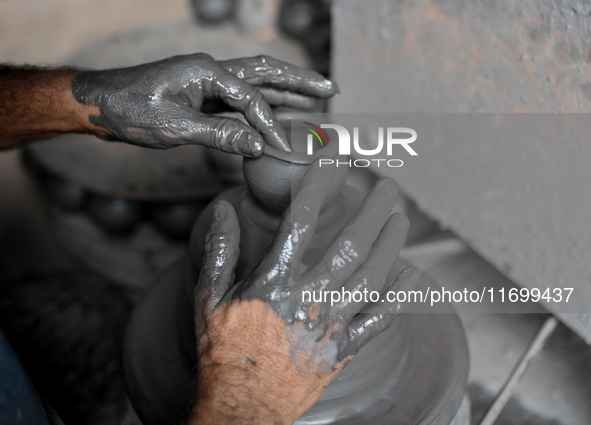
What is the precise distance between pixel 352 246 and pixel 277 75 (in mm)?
525

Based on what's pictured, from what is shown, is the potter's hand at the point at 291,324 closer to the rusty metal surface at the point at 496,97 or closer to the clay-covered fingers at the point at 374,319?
the clay-covered fingers at the point at 374,319

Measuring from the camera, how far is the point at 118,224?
2.43m

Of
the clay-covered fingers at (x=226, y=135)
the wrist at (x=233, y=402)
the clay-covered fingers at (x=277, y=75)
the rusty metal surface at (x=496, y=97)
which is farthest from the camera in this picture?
the rusty metal surface at (x=496, y=97)

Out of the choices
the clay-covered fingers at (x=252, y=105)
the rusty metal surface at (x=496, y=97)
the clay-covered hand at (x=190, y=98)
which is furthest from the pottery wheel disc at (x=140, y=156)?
the clay-covered fingers at (x=252, y=105)

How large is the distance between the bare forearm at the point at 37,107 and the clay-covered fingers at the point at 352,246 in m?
0.68

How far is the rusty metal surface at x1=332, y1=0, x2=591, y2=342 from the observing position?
1367mm

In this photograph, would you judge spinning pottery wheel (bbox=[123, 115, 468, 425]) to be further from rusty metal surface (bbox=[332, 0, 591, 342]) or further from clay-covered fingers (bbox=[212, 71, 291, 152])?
rusty metal surface (bbox=[332, 0, 591, 342])

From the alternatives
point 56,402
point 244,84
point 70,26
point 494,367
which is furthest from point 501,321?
point 70,26

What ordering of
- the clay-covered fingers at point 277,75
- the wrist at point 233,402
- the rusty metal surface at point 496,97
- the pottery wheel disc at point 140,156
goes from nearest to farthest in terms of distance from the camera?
the wrist at point 233,402, the clay-covered fingers at point 277,75, the rusty metal surface at point 496,97, the pottery wheel disc at point 140,156

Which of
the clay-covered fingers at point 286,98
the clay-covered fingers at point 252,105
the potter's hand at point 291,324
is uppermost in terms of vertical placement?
the clay-covered fingers at point 286,98

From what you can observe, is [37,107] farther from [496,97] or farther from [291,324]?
[496,97]

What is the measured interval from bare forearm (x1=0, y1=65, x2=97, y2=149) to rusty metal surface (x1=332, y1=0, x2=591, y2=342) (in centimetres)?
115

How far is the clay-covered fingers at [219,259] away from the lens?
0.97 meters

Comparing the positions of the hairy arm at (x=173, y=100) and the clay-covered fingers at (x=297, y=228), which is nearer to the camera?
the clay-covered fingers at (x=297, y=228)
